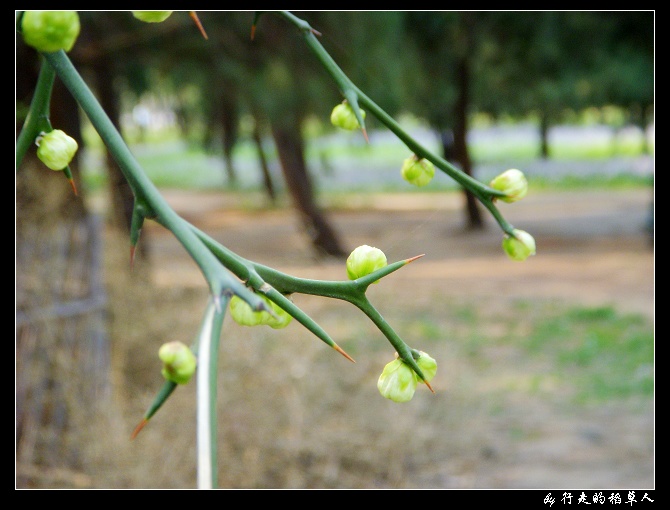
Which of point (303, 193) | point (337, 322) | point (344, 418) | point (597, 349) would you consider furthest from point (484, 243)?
point (344, 418)

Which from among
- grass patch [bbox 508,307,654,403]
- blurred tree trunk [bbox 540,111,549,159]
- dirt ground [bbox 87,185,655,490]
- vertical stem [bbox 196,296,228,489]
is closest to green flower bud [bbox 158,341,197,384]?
vertical stem [bbox 196,296,228,489]

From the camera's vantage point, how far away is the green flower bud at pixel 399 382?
0.45 m

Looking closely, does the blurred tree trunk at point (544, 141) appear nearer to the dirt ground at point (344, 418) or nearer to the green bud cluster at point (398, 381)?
the dirt ground at point (344, 418)

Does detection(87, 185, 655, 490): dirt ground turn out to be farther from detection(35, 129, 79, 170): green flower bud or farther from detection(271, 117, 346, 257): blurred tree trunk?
detection(271, 117, 346, 257): blurred tree trunk

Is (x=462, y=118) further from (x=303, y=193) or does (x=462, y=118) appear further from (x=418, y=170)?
(x=418, y=170)

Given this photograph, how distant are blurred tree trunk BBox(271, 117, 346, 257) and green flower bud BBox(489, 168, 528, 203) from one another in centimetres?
614

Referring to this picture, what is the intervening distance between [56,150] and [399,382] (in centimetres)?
25

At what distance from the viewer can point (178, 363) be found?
333 millimetres

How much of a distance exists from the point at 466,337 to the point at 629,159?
16.3 m

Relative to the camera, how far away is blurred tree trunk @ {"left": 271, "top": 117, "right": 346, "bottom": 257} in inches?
269

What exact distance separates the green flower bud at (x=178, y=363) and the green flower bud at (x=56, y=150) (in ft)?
0.66

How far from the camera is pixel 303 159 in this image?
7199 mm

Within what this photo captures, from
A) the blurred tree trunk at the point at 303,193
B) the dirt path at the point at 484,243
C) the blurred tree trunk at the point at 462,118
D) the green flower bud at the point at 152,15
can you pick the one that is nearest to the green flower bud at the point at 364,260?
the green flower bud at the point at 152,15

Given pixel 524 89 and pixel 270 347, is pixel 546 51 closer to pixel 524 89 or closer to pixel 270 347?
pixel 524 89
